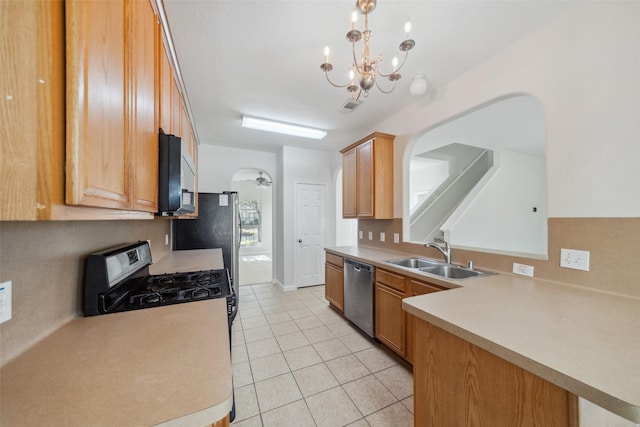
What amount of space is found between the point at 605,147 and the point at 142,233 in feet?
11.0

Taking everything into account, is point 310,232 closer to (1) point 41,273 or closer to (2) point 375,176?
(2) point 375,176

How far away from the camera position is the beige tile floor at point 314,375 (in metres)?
1.59

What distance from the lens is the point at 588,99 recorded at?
4.67ft

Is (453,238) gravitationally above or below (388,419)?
above

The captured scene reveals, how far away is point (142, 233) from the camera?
2.05 metres

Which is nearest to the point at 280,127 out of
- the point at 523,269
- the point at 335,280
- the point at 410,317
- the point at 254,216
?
the point at 335,280

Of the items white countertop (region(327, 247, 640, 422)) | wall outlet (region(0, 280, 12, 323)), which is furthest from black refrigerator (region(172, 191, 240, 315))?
white countertop (region(327, 247, 640, 422))

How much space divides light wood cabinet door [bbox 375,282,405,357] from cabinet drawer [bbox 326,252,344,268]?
0.76 meters

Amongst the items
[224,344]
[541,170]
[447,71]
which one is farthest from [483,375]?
[541,170]

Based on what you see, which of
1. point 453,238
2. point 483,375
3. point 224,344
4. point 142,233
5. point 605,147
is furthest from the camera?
point 453,238

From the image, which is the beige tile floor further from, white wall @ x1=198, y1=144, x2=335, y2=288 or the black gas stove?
white wall @ x1=198, y1=144, x2=335, y2=288

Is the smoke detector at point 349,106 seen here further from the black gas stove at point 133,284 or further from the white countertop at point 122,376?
the white countertop at point 122,376

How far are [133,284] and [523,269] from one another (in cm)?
267

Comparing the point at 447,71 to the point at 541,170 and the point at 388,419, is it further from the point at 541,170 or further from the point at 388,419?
the point at 541,170
